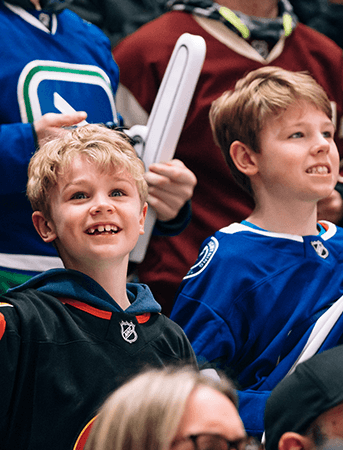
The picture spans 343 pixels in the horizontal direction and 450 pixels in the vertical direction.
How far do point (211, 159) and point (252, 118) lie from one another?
454 mm

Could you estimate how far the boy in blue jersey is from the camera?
1.45 meters

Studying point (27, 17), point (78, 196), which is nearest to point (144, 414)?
point (78, 196)

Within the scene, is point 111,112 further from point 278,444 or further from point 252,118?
point 278,444

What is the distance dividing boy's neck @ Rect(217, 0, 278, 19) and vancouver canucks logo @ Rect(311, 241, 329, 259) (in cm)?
86

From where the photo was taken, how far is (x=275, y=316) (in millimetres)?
1472

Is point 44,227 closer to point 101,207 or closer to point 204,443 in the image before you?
point 101,207

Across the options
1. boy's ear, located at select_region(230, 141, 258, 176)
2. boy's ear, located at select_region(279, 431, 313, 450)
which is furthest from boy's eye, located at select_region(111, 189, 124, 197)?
boy's ear, located at select_region(279, 431, 313, 450)

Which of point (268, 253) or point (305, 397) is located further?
point (268, 253)

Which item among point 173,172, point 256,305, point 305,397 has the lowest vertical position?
point 256,305

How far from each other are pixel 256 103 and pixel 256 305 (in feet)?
1.51

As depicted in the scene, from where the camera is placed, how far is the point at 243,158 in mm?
1644

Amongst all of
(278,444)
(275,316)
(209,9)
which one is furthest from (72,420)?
(209,9)

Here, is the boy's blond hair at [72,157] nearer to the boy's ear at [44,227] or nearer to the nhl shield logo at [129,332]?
the boy's ear at [44,227]

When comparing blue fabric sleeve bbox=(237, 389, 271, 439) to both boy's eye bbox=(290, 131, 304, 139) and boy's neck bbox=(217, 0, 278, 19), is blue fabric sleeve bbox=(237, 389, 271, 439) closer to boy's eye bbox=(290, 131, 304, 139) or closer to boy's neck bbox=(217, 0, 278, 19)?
boy's eye bbox=(290, 131, 304, 139)
